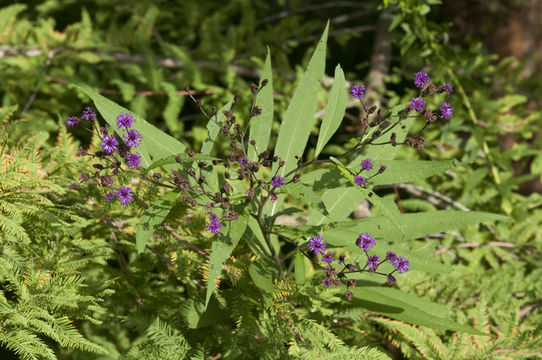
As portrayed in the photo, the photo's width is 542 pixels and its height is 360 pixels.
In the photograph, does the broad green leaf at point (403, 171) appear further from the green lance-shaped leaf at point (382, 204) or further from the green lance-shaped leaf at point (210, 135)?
the green lance-shaped leaf at point (210, 135)

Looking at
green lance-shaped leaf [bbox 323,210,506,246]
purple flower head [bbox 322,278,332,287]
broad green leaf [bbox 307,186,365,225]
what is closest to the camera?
purple flower head [bbox 322,278,332,287]

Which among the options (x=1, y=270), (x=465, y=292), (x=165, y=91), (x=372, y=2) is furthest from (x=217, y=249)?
(x=372, y=2)

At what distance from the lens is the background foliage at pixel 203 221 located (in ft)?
4.83

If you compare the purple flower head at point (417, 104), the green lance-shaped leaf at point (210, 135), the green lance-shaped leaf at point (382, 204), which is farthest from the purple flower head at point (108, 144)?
the purple flower head at point (417, 104)

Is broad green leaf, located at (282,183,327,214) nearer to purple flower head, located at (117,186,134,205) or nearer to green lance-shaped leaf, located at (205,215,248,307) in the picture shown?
green lance-shaped leaf, located at (205,215,248,307)

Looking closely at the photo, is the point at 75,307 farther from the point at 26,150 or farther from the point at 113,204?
the point at 26,150

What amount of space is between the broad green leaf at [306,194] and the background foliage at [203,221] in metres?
0.32

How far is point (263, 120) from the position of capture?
156 cm

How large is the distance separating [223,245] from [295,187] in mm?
270

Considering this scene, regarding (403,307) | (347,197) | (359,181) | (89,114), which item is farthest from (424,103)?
(89,114)

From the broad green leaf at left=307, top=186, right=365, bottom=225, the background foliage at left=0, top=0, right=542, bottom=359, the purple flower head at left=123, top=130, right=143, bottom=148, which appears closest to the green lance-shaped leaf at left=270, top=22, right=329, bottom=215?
the broad green leaf at left=307, top=186, right=365, bottom=225

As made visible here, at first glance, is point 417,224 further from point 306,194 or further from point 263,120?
point 263,120

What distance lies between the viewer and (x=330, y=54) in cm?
398

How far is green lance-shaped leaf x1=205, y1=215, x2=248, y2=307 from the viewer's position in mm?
1253
